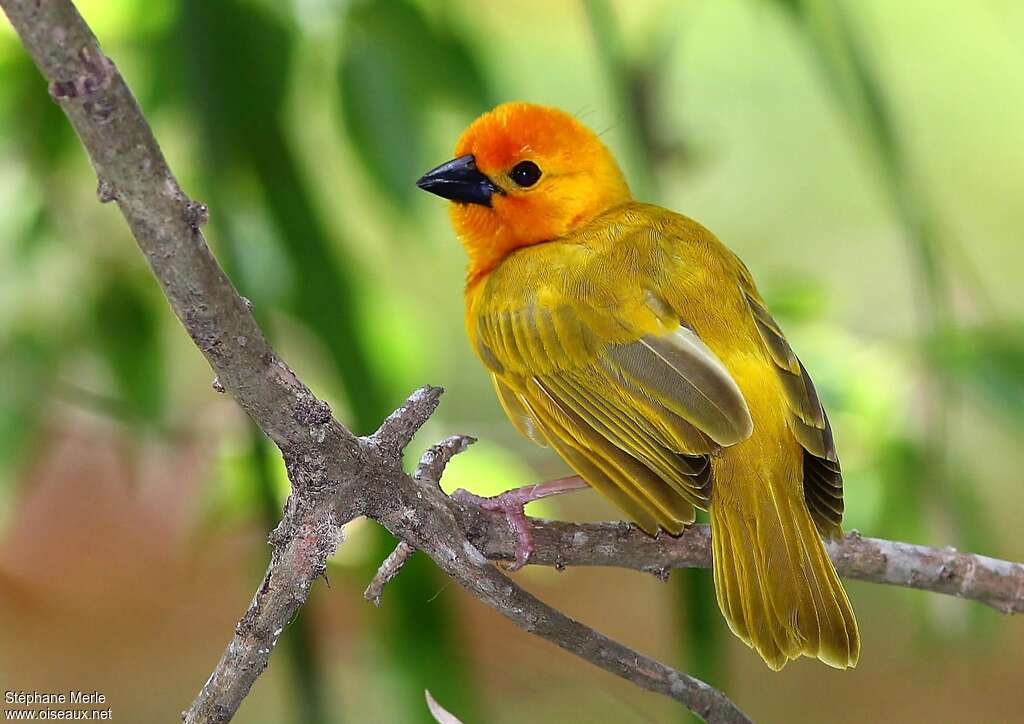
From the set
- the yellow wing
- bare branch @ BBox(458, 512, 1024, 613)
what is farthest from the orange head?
bare branch @ BBox(458, 512, 1024, 613)

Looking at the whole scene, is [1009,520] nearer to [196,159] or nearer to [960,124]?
[960,124]

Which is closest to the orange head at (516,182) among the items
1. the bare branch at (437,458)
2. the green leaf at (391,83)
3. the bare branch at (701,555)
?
the green leaf at (391,83)

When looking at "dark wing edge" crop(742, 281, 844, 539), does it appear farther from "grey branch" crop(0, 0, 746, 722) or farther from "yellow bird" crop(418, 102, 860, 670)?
"grey branch" crop(0, 0, 746, 722)

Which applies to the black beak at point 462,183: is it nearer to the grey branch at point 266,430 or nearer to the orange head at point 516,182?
the orange head at point 516,182

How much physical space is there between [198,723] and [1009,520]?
16.4ft

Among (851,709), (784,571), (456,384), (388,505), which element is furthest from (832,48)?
(851,709)

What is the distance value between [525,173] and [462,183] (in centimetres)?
15

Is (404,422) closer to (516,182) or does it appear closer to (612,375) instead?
(612,375)

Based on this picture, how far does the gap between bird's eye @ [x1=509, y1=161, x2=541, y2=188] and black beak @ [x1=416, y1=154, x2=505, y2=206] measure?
0.04 meters

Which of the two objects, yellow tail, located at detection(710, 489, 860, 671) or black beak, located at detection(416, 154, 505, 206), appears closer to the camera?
yellow tail, located at detection(710, 489, 860, 671)

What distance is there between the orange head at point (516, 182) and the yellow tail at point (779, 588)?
2.78ft

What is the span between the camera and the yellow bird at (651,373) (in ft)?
5.91

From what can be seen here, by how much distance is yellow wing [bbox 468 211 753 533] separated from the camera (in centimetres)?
185

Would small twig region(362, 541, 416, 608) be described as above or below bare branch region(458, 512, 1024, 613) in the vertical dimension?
above
